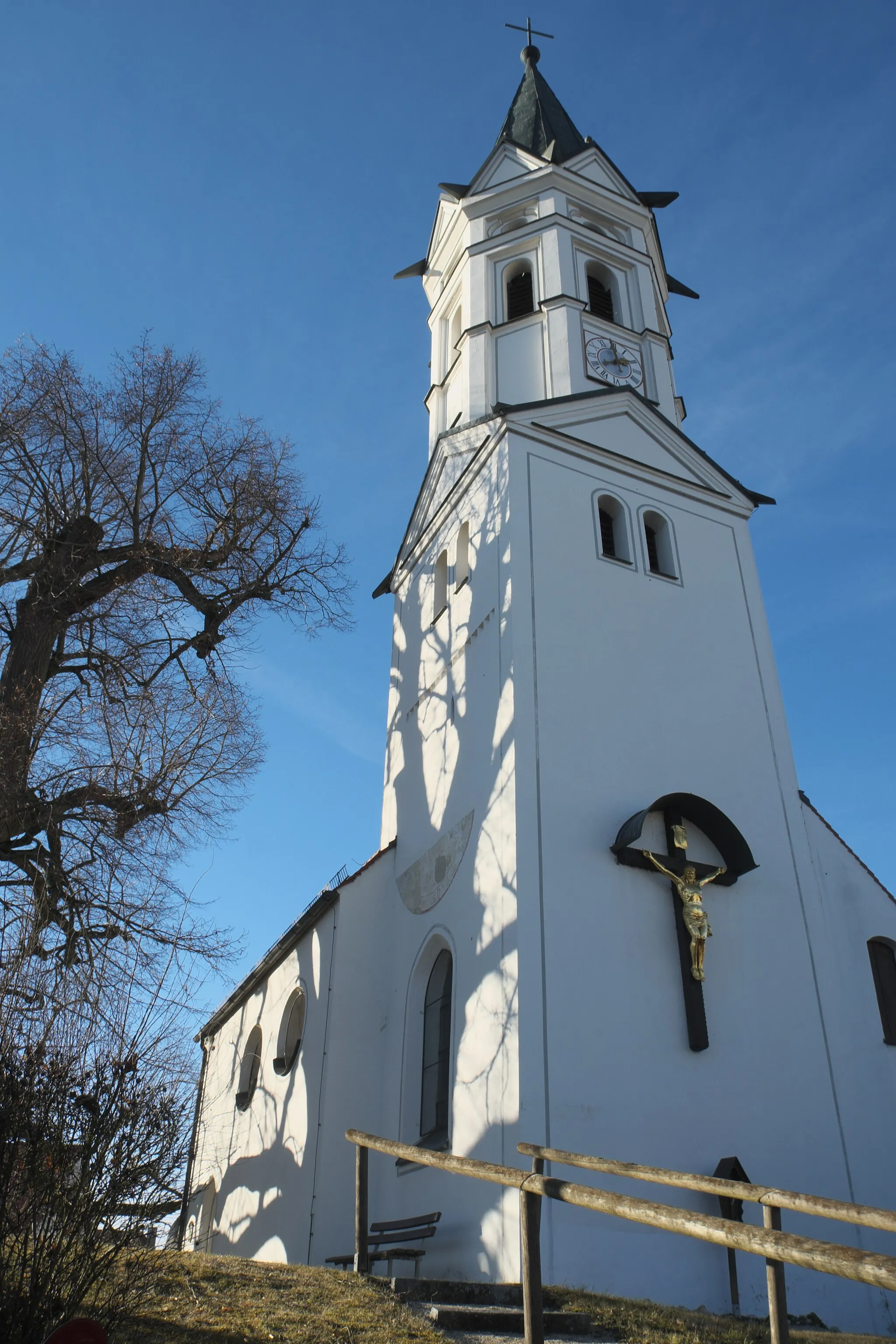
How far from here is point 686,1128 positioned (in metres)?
10.9

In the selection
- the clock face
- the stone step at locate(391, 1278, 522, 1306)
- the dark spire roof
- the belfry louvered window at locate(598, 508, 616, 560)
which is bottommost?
the stone step at locate(391, 1278, 522, 1306)

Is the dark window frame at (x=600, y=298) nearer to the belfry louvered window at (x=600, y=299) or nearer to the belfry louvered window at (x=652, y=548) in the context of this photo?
the belfry louvered window at (x=600, y=299)

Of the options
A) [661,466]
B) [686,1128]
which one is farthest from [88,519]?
[686,1128]

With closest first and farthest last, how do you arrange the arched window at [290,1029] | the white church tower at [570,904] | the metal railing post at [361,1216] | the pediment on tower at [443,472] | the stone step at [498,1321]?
the stone step at [498,1321] → the metal railing post at [361,1216] → the white church tower at [570,904] → the arched window at [290,1029] → the pediment on tower at [443,472]

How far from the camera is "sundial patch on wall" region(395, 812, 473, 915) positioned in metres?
13.6

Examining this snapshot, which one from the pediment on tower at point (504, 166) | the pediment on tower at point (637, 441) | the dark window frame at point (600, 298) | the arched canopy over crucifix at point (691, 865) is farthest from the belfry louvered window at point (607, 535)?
the pediment on tower at point (504, 166)

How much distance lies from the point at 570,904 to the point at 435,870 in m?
2.84

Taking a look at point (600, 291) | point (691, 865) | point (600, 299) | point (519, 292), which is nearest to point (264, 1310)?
point (691, 865)

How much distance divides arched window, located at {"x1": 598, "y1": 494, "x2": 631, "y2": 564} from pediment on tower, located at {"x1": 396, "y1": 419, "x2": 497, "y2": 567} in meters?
2.08

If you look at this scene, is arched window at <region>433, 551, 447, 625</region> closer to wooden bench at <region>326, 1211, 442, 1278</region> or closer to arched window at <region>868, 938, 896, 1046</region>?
arched window at <region>868, 938, 896, 1046</region>

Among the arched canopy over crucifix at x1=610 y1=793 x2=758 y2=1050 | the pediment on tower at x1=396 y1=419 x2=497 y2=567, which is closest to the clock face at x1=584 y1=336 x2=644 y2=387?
the pediment on tower at x1=396 y1=419 x2=497 y2=567

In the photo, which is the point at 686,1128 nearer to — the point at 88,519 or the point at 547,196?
the point at 88,519

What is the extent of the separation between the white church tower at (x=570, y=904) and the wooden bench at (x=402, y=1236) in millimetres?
244

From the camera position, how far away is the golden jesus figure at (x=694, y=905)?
11781 mm
